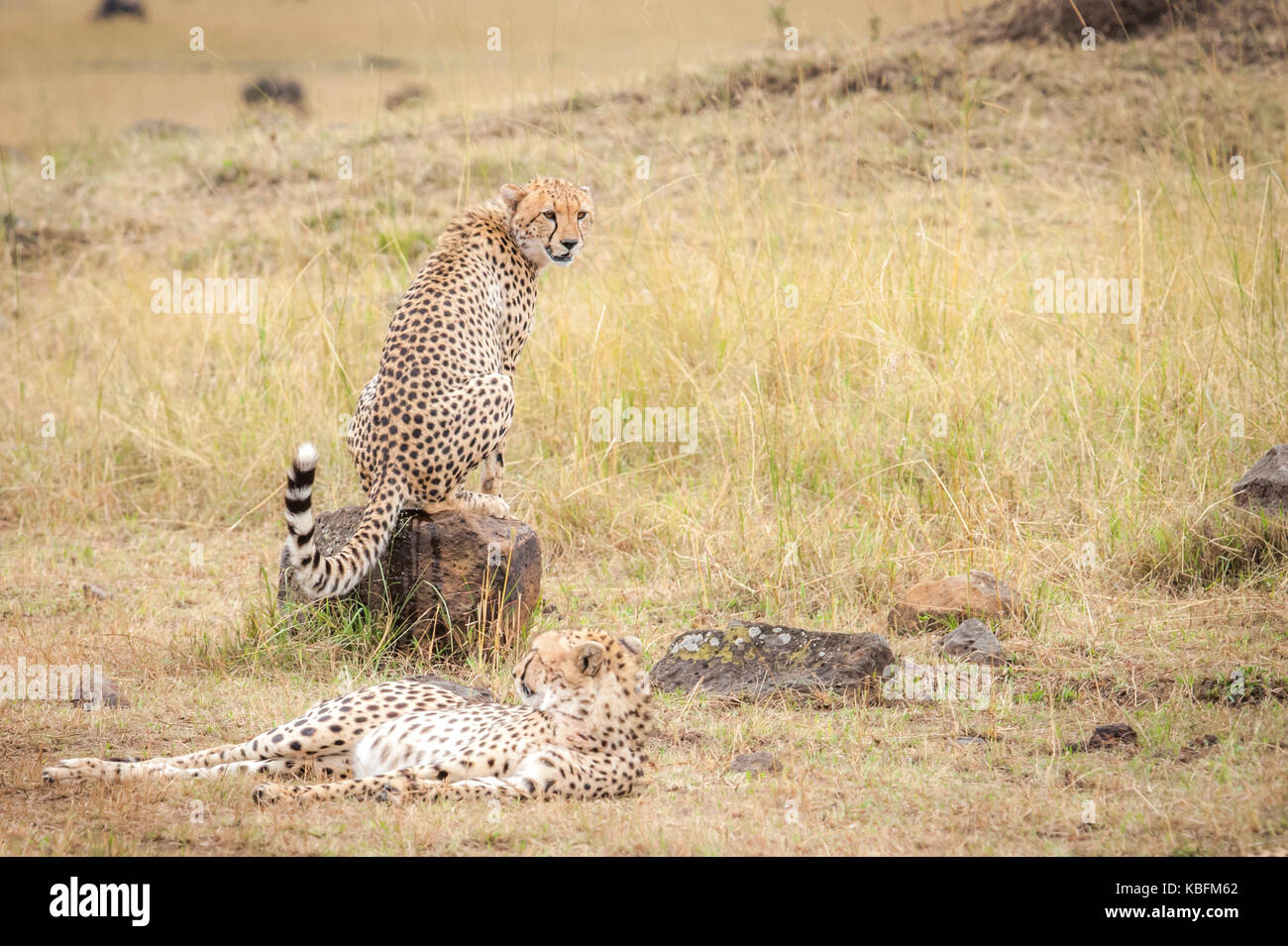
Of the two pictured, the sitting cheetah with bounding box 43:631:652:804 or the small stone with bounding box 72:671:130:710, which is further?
the small stone with bounding box 72:671:130:710

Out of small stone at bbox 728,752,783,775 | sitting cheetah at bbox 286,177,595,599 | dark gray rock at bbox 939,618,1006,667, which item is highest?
sitting cheetah at bbox 286,177,595,599

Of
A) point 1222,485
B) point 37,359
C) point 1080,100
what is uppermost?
point 1080,100

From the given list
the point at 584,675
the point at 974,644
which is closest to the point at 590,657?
the point at 584,675

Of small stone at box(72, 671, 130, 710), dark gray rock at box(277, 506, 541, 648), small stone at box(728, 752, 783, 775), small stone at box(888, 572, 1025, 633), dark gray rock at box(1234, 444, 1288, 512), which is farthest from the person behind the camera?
dark gray rock at box(1234, 444, 1288, 512)

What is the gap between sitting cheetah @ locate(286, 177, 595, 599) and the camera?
530cm

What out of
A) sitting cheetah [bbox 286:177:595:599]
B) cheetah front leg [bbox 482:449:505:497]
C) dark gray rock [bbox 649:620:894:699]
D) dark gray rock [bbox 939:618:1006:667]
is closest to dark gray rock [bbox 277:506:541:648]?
sitting cheetah [bbox 286:177:595:599]

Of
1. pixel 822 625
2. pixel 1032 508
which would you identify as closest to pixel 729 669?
pixel 822 625

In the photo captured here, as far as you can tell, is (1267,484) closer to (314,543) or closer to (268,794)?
(314,543)

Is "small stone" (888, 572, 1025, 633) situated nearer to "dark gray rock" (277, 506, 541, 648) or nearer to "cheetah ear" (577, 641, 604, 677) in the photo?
"dark gray rock" (277, 506, 541, 648)

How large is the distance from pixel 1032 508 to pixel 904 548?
31.7 inches

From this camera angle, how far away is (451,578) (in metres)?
5.45

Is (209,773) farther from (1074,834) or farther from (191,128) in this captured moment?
(191,128)

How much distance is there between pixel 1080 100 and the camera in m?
12.8

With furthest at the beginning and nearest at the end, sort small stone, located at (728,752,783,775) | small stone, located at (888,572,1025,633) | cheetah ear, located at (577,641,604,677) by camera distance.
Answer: small stone, located at (888,572,1025,633) < small stone, located at (728,752,783,775) < cheetah ear, located at (577,641,604,677)
